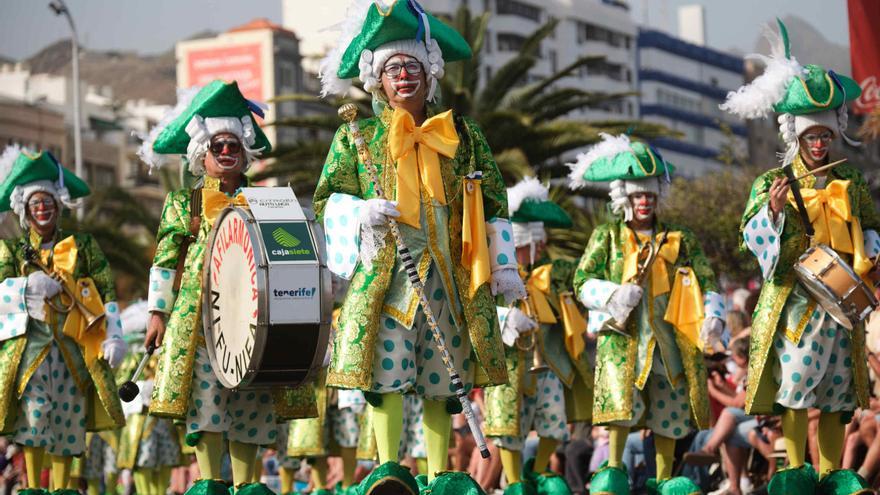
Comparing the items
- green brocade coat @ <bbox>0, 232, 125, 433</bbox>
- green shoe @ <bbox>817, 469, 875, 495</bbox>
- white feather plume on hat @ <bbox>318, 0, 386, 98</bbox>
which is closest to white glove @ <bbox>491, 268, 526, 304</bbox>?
white feather plume on hat @ <bbox>318, 0, 386, 98</bbox>

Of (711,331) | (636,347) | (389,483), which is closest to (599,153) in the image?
(636,347)

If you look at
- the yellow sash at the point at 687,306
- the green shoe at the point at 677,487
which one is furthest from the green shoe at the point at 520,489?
the yellow sash at the point at 687,306

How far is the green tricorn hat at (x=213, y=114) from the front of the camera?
10.2 meters

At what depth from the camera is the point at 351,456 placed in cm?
1509

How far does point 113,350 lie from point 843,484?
4.90m

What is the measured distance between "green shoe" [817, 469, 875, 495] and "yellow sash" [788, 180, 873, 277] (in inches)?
48.0

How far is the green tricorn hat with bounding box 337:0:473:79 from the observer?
877 cm

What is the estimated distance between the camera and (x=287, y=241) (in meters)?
8.69

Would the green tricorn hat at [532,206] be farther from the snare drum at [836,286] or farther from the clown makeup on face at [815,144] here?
the snare drum at [836,286]

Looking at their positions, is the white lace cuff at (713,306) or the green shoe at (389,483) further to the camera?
the white lace cuff at (713,306)

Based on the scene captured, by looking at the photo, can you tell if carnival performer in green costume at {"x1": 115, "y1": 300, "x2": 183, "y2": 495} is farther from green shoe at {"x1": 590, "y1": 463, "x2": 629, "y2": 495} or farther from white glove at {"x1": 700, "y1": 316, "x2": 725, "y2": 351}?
white glove at {"x1": 700, "y1": 316, "x2": 725, "y2": 351}

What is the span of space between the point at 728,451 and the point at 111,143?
75297mm

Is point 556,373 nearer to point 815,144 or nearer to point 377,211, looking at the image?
point 815,144

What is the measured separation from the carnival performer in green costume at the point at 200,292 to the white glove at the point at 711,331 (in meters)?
2.80
